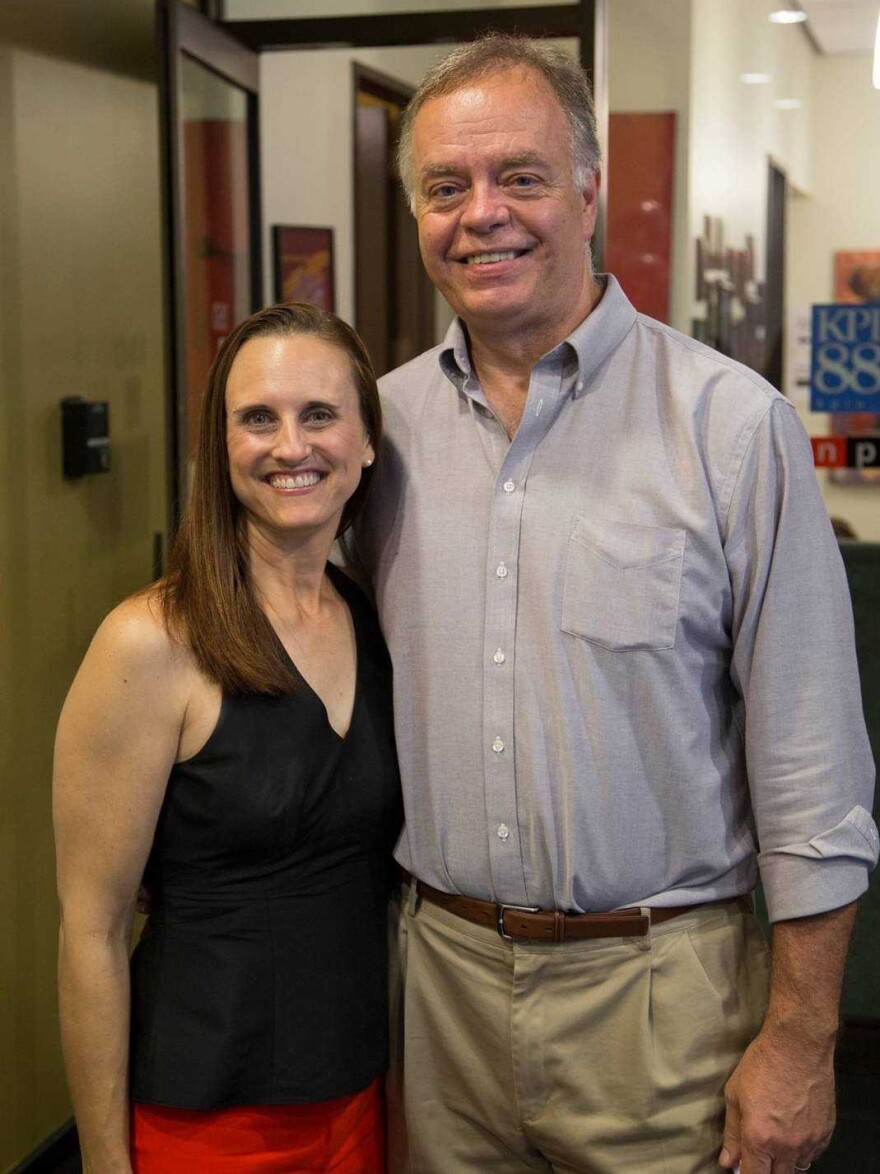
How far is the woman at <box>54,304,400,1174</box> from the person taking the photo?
1.58m

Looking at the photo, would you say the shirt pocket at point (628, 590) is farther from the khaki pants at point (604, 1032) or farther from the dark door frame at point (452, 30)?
Answer: the dark door frame at point (452, 30)

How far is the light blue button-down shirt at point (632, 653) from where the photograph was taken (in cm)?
156

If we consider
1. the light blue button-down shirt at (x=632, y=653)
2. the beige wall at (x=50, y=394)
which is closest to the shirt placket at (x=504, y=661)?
the light blue button-down shirt at (x=632, y=653)

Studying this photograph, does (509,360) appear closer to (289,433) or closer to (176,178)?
(289,433)

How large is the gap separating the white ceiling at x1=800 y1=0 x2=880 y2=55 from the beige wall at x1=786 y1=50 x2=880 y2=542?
1.2 inches

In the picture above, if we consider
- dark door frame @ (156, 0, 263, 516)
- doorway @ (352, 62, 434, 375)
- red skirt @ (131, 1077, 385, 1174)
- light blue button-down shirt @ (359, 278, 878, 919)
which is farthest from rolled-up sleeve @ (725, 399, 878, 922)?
doorway @ (352, 62, 434, 375)

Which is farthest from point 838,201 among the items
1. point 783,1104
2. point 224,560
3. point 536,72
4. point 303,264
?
point 783,1104

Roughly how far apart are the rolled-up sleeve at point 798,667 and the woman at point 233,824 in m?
0.47

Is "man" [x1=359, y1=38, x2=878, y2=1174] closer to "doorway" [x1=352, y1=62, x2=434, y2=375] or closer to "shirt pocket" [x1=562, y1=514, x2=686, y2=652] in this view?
Result: "shirt pocket" [x1=562, y1=514, x2=686, y2=652]

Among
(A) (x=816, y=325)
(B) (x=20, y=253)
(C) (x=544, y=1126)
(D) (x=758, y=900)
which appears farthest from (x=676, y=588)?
(A) (x=816, y=325)

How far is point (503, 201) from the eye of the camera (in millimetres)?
1652

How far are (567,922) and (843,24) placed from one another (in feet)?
7.82

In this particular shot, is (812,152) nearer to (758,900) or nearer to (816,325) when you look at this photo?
(816,325)

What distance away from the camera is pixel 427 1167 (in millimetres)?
1786
